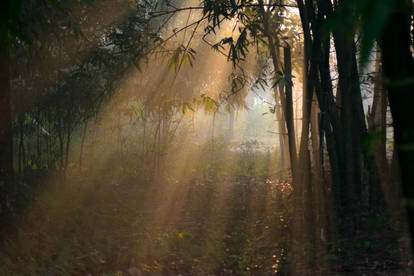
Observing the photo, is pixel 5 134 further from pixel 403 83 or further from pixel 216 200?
pixel 216 200

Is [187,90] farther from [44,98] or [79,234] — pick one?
[79,234]

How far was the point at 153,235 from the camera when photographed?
17.7 ft

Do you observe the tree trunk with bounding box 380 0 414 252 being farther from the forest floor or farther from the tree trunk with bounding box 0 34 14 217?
the tree trunk with bounding box 0 34 14 217

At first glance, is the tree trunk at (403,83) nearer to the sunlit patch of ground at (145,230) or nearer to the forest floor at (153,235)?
the forest floor at (153,235)

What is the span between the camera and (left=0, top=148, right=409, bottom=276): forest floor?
12.7 feet

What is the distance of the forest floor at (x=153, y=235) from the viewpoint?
3.88m

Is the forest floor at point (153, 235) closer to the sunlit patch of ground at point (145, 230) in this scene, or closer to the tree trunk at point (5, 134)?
the sunlit patch of ground at point (145, 230)

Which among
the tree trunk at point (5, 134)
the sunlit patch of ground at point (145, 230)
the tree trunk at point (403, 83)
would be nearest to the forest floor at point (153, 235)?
the sunlit patch of ground at point (145, 230)

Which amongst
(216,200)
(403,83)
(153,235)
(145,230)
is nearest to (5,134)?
(153,235)

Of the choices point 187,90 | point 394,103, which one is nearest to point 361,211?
point 394,103

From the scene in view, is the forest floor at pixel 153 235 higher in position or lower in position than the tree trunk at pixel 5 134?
lower

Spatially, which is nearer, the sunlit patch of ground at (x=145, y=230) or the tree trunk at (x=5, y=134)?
the tree trunk at (x=5, y=134)

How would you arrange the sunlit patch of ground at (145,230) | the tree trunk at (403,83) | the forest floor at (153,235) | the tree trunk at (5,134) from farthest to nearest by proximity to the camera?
1. the sunlit patch of ground at (145,230)
2. the forest floor at (153,235)
3. the tree trunk at (5,134)
4. the tree trunk at (403,83)

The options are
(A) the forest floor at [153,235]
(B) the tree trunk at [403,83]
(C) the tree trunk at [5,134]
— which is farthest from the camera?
(A) the forest floor at [153,235]
